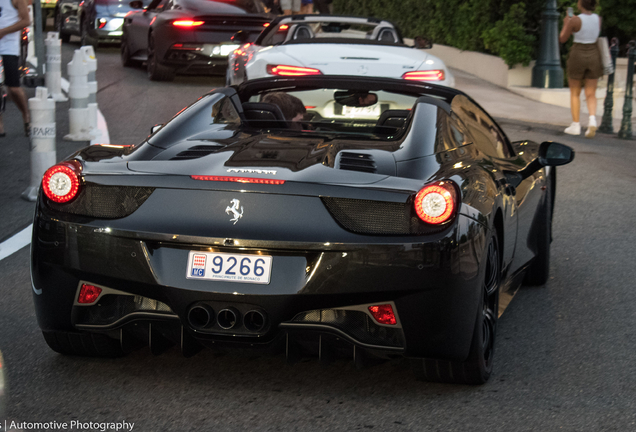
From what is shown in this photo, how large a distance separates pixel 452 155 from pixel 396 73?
230 inches

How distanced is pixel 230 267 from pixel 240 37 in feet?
42.5

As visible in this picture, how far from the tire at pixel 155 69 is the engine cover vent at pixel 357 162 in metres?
13.1

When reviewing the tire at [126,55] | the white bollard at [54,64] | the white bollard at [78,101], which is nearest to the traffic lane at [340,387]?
the white bollard at [78,101]

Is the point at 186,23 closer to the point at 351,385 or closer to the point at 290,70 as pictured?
the point at 290,70

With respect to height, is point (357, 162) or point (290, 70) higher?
point (357, 162)

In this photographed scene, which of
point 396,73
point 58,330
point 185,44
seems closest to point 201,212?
point 58,330

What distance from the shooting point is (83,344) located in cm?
445

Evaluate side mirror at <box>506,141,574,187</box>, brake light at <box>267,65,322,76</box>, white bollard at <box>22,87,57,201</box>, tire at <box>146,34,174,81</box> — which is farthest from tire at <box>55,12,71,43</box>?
side mirror at <box>506,141,574,187</box>

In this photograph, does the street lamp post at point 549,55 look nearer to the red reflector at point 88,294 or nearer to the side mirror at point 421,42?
the side mirror at point 421,42

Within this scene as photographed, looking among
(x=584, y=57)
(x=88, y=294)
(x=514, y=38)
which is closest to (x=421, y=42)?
(x=584, y=57)

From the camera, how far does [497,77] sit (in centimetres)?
2166

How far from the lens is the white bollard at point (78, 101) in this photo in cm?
1102

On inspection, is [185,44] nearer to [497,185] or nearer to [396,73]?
[396,73]

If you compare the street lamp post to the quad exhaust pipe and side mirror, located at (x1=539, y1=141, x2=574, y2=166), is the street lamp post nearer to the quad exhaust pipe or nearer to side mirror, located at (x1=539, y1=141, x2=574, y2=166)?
side mirror, located at (x1=539, y1=141, x2=574, y2=166)
